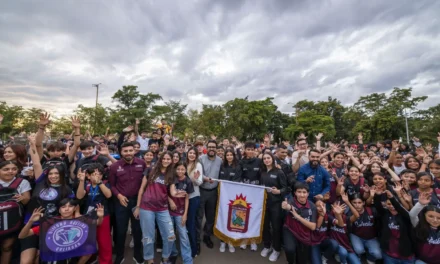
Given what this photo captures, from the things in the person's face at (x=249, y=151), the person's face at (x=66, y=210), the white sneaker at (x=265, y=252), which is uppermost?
the person's face at (x=249, y=151)

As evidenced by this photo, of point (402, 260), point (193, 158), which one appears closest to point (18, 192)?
point (193, 158)

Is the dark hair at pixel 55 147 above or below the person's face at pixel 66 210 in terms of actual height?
above

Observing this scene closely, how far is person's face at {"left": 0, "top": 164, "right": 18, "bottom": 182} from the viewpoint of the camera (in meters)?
3.05

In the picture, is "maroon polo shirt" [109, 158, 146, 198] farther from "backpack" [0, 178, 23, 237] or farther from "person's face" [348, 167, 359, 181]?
"person's face" [348, 167, 359, 181]

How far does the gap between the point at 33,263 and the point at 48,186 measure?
108cm

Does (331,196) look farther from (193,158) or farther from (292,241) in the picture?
(193,158)

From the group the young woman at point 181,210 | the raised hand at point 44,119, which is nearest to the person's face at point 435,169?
the young woman at point 181,210

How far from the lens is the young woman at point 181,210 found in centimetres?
352

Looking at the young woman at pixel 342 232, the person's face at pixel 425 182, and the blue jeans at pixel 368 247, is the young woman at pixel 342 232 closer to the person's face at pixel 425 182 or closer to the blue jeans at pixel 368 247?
the blue jeans at pixel 368 247

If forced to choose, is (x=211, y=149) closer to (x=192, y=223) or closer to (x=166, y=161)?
(x=166, y=161)

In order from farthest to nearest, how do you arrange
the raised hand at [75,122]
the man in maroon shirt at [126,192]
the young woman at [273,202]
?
1. the raised hand at [75,122]
2. the young woman at [273,202]
3. the man in maroon shirt at [126,192]

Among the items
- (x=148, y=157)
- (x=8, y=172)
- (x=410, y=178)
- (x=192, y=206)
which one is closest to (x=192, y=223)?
(x=192, y=206)

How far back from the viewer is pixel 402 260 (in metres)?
3.30

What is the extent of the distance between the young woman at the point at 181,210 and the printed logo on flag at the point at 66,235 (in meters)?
1.34
